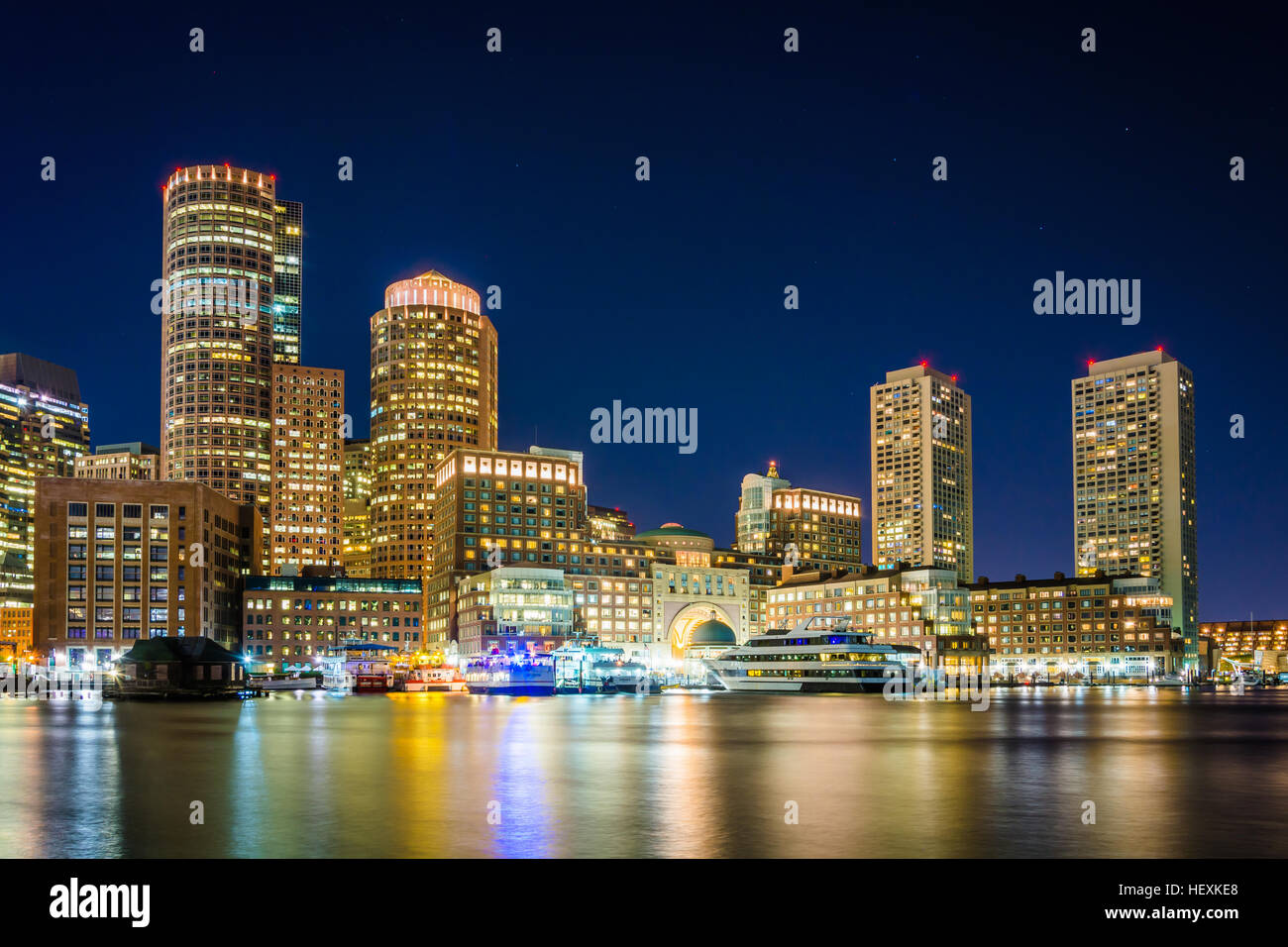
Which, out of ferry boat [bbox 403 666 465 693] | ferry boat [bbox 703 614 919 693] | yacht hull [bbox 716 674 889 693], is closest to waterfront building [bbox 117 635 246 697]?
ferry boat [bbox 403 666 465 693]

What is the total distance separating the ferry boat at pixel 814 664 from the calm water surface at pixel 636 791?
317 ft

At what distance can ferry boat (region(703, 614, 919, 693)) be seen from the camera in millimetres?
165250

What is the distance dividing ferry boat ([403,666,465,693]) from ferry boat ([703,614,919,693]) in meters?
43.7

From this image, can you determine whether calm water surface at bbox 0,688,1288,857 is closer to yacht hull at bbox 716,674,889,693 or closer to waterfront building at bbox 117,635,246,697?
waterfront building at bbox 117,635,246,697

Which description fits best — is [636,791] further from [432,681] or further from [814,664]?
[432,681]

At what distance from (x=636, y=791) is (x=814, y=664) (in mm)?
138671

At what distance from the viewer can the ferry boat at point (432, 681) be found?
175375mm

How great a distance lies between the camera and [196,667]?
12219 centimetres

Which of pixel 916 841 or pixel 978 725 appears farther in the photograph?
pixel 978 725

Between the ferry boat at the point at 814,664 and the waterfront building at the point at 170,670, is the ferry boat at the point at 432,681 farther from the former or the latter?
the waterfront building at the point at 170,670

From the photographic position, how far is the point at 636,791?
114 feet
